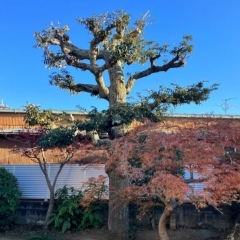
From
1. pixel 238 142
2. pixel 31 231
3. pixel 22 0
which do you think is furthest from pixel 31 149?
pixel 238 142

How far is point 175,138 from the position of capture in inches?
249

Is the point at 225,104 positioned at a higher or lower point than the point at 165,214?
higher

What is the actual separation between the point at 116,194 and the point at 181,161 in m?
2.32

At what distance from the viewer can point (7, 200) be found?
33.0 feet

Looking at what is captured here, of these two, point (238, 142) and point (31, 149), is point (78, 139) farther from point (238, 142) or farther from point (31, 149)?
point (238, 142)

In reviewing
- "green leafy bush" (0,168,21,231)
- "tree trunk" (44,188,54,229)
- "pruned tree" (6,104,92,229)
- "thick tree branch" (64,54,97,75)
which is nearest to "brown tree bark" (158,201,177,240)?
"pruned tree" (6,104,92,229)

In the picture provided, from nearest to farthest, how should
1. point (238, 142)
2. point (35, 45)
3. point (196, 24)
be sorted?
point (238, 142) → point (35, 45) → point (196, 24)

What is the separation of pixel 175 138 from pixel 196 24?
16.2 ft

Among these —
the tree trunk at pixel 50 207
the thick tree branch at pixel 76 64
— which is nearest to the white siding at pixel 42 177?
the tree trunk at pixel 50 207

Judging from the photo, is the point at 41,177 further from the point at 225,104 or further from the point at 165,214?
the point at 225,104

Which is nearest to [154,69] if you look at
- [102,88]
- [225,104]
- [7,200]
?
[102,88]

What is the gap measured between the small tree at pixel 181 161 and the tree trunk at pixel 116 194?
1397 millimetres

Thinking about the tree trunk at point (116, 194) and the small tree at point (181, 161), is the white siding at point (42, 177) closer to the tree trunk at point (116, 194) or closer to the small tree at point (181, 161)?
the tree trunk at point (116, 194)

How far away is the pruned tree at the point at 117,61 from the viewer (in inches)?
341
